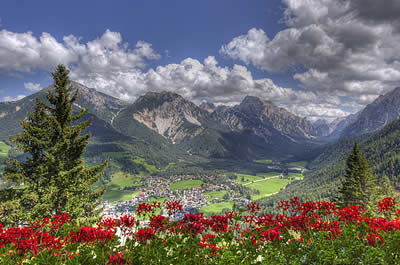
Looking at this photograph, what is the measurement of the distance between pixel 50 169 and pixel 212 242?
17.2 metres

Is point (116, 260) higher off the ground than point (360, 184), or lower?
higher

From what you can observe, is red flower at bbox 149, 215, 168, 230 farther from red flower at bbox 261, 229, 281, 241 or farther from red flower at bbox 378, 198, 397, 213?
red flower at bbox 378, 198, 397, 213

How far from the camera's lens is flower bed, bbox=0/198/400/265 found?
513cm

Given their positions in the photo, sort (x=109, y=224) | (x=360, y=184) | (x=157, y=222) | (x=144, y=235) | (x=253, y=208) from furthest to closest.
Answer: (x=360, y=184), (x=253, y=208), (x=109, y=224), (x=157, y=222), (x=144, y=235)

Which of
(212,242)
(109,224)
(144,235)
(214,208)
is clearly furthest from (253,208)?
(214,208)

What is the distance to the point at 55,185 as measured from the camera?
16906 mm

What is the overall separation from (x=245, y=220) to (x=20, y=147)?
1848cm

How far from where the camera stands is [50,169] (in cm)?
1712

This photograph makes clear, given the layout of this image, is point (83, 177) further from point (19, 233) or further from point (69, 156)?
point (19, 233)

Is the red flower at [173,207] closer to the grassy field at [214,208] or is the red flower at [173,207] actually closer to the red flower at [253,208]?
the red flower at [253,208]

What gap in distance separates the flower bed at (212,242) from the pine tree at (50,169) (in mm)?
10924

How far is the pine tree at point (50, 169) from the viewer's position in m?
15.7

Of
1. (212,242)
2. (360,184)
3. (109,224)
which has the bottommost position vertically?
(360,184)

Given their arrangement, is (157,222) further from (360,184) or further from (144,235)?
(360,184)
